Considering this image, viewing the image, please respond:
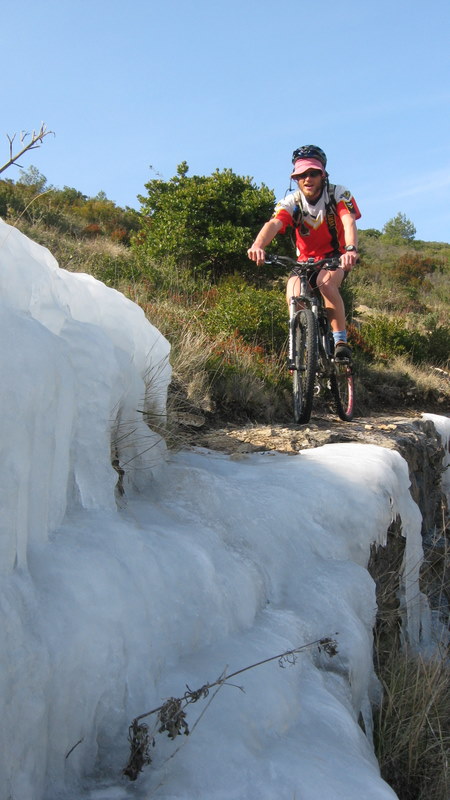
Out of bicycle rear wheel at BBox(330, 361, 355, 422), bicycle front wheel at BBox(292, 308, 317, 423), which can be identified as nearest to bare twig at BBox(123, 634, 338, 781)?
bicycle front wheel at BBox(292, 308, 317, 423)

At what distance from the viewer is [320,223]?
4922mm

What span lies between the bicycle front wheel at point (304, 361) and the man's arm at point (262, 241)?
498 mm

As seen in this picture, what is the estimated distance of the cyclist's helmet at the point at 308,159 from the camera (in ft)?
15.6

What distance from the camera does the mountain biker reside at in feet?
15.5

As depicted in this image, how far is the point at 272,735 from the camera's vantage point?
5.22 ft

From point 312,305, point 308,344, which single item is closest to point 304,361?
point 308,344

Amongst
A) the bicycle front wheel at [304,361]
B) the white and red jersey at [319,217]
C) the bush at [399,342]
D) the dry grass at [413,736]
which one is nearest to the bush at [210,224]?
the bush at [399,342]

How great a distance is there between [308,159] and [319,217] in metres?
0.41

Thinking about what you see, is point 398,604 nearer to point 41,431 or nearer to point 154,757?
point 154,757

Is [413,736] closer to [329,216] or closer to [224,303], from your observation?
[329,216]

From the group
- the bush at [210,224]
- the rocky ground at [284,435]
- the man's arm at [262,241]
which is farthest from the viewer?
the bush at [210,224]

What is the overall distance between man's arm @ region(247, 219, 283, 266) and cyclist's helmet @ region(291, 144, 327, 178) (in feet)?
1.33

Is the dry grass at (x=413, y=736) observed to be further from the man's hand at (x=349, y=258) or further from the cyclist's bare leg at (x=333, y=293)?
the cyclist's bare leg at (x=333, y=293)

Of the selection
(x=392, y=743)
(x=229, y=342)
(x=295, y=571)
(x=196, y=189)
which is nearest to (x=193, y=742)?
(x=295, y=571)
